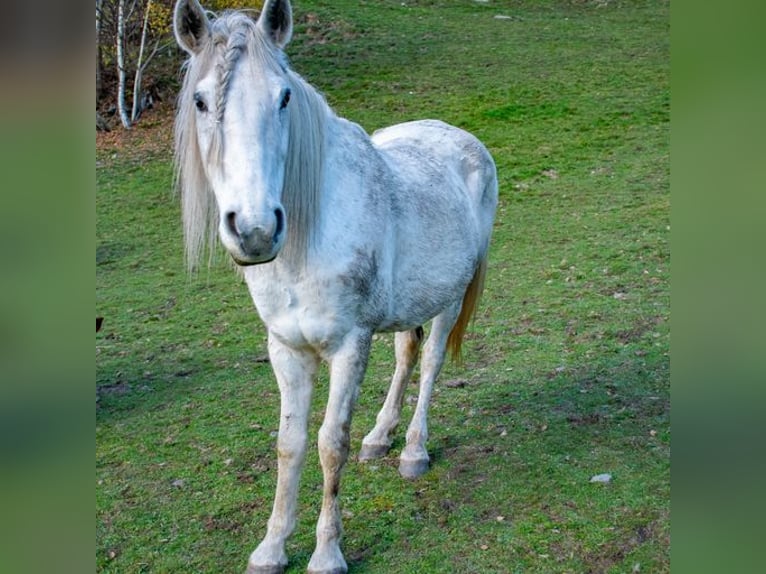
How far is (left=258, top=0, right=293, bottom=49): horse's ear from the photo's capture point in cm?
272

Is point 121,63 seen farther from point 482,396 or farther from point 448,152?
point 482,396

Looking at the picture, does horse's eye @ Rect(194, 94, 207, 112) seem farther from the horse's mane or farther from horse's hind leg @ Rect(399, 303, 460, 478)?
horse's hind leg @ Rect(399, 303, 460, 478)

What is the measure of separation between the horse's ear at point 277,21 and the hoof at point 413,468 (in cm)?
230

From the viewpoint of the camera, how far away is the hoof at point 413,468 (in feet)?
13.7

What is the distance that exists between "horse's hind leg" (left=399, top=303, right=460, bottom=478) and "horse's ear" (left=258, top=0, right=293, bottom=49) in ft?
6.48

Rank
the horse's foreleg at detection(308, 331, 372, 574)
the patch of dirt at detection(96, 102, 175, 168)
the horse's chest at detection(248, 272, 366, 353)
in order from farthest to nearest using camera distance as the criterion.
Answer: the patch of dirt at detection(96, 102, 175, 168) < the horse's foreleg at detection(308, 331, 372, 574) < the horse's chest at detection(248, 272, 366, 353)

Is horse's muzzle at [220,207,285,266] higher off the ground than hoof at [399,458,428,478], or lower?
higher

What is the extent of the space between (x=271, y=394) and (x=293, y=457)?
192 centimetres

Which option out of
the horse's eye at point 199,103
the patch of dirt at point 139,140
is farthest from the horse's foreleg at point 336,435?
the patch of dirt at point 139,140

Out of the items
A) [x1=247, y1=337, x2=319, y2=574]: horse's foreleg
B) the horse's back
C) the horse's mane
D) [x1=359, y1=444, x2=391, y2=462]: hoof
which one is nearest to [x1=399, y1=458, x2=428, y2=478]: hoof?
[x1=359, y1=444, x2=391, y2=462]: hoof

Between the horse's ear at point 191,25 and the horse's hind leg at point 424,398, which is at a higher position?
the horse's ear at point 191,25

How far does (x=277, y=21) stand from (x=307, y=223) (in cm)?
74

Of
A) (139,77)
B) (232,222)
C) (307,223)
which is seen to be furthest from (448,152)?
(139,77)

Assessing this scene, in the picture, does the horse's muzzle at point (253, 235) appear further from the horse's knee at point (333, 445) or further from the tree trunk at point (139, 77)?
the tree trunk at point (139, 77)
